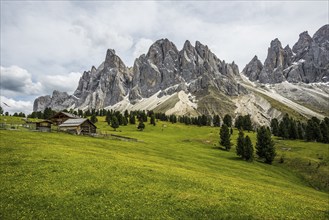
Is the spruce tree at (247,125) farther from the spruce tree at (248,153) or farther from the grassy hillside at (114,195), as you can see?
the grassy hillside at (114,195)

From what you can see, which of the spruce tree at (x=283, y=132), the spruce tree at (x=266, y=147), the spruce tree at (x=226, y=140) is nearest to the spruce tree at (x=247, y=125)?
the spruce tree at (x=283, y=132)

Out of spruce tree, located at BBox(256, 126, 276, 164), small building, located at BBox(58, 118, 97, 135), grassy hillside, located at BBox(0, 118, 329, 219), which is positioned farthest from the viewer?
small building, located at BBox(58, 118, 97, 135)

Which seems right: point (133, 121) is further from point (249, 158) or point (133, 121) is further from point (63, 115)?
point (249, 158)

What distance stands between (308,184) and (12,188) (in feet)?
224

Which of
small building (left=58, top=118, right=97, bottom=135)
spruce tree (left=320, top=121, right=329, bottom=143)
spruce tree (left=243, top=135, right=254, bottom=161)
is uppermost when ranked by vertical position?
small building (left=58, top=118, right=97, bottom=135)

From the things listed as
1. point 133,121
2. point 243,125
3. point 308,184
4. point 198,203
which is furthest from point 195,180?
point 243,125

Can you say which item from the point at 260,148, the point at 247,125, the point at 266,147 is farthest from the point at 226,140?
the point at 247,125

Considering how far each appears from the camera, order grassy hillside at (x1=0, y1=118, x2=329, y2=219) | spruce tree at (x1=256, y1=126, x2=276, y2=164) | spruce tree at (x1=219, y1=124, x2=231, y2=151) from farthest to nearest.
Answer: spruce tree at (x1=219, y1=124, x2=231, y2=151)
spruce tree at (x1=256, y1=126, x2=276, y2=164)
grassy hillside at (x1=0, y1=118, x2=329, y2=219)

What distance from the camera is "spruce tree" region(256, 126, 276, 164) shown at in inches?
3438

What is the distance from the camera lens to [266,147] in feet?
295

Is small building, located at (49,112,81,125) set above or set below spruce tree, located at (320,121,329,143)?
above

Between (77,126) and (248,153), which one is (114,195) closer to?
(248,153)

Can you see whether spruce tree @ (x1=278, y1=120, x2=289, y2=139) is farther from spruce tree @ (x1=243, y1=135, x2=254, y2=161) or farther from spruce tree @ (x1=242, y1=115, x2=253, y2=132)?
spruce tree @ (x1=243, y1=135, x2=254, y2=161)

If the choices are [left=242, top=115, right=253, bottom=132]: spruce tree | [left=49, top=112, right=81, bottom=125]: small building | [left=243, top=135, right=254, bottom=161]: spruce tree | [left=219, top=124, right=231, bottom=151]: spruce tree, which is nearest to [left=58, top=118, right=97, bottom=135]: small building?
[left=49, top=112, right=81, bottom=125]: small building
